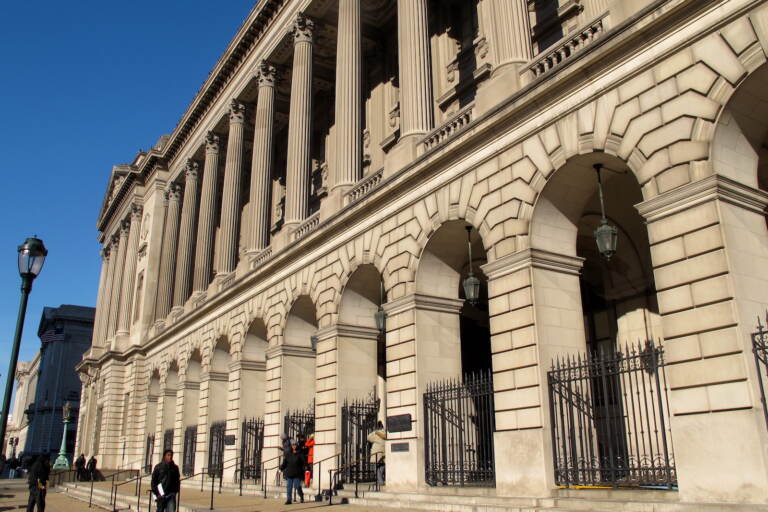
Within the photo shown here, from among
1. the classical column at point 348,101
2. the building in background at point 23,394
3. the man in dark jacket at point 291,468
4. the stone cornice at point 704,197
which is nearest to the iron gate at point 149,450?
Answer: the man in dark jacket at point 291,468

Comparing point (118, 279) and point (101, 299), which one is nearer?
point (118, 279)

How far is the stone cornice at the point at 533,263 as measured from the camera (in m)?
14.7

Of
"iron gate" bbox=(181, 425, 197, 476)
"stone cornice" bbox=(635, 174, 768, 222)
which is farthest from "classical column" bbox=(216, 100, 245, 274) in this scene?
"stone cornice" bbox=(635, 174, 768, 222)

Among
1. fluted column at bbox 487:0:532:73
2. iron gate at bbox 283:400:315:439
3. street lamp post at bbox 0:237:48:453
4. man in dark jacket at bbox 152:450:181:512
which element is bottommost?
man in dark jacket at bbox 152:450:181:512

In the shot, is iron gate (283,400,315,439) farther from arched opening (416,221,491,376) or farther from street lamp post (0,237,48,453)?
street lamp post (0,237,48,453)

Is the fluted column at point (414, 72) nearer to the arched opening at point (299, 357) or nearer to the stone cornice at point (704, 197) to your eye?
the arched opening at point (299, 357)

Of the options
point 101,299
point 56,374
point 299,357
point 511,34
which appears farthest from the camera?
point 56,374

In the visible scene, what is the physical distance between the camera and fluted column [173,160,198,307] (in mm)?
40469

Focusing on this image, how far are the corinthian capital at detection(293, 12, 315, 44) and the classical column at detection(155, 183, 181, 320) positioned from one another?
2001 cm

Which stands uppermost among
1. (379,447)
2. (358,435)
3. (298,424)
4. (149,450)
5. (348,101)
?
(348,101)

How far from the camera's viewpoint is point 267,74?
1286 inches

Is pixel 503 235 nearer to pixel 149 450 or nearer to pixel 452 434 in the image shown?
pixel 452 434

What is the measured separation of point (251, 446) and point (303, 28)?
56.6 feet

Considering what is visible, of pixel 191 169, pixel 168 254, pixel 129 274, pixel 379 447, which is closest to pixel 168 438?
pixel 168 254
